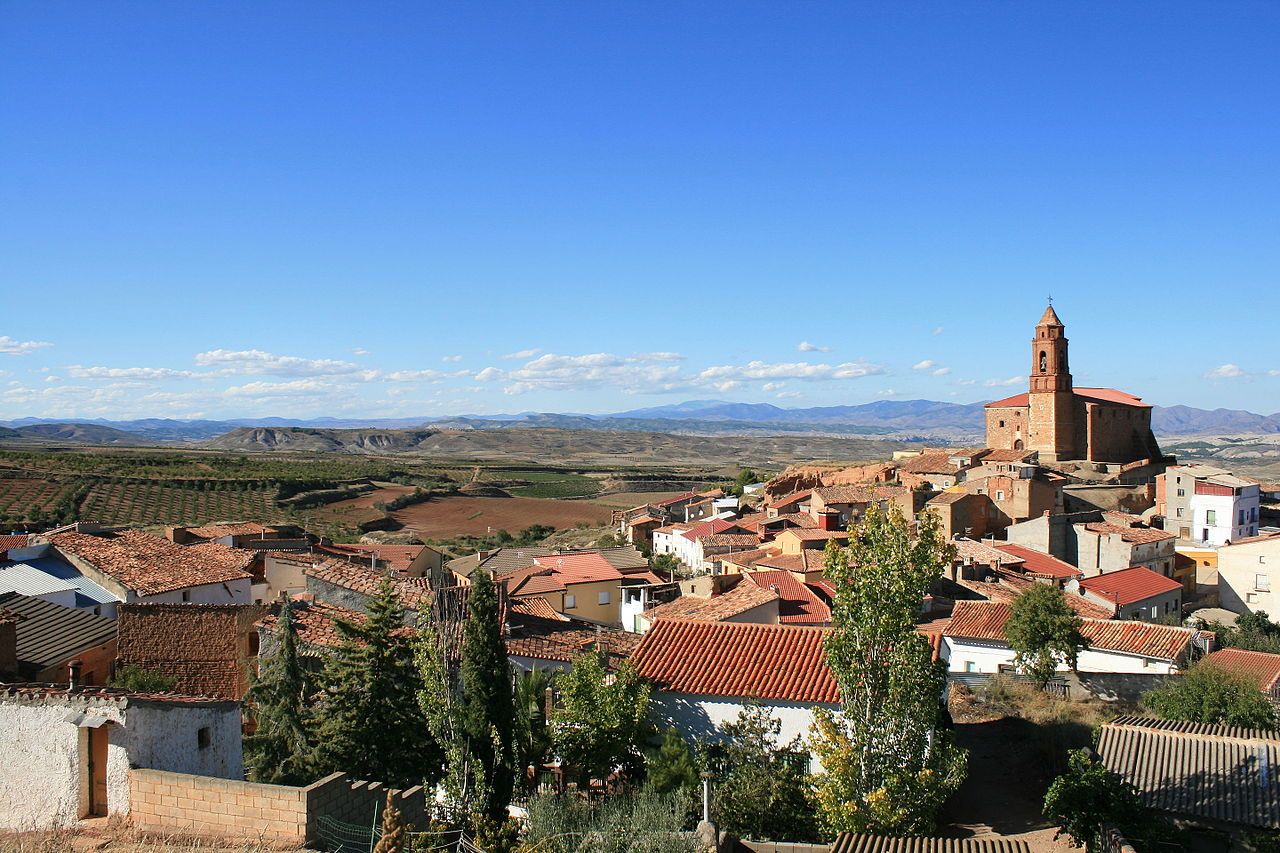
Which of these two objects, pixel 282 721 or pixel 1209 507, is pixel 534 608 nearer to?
pixel 282 721

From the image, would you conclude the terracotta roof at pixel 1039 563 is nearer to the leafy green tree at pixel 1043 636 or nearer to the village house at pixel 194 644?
the leafy green tree at pixel 1043 636

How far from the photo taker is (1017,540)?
4372 cm

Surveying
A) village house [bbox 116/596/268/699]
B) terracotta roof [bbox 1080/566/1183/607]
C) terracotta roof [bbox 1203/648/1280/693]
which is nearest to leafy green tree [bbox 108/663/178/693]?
village house [bbox 116/596/268/699]

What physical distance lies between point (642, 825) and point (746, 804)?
315 cm

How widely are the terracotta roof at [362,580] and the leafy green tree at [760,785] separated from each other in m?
8.35

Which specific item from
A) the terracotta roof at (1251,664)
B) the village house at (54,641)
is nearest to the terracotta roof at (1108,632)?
the terracotta roof at (1251,664)

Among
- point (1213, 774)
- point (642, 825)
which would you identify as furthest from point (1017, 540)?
point (642, 825)

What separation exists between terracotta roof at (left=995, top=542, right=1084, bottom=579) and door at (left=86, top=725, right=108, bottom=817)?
34.0 meters

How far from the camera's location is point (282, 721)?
14703mm

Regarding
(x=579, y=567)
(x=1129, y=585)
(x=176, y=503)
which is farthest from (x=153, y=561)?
(x=176, y=503)

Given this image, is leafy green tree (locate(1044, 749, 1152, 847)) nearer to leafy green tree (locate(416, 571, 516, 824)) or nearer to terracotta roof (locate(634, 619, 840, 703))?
terracotta roof (locate(634, 619, 840, 703))

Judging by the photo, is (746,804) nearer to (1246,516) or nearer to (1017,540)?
(1017,540)

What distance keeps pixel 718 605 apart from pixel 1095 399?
51.1 metres

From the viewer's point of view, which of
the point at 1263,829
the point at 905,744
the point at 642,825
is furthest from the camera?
the point at 1263,829
